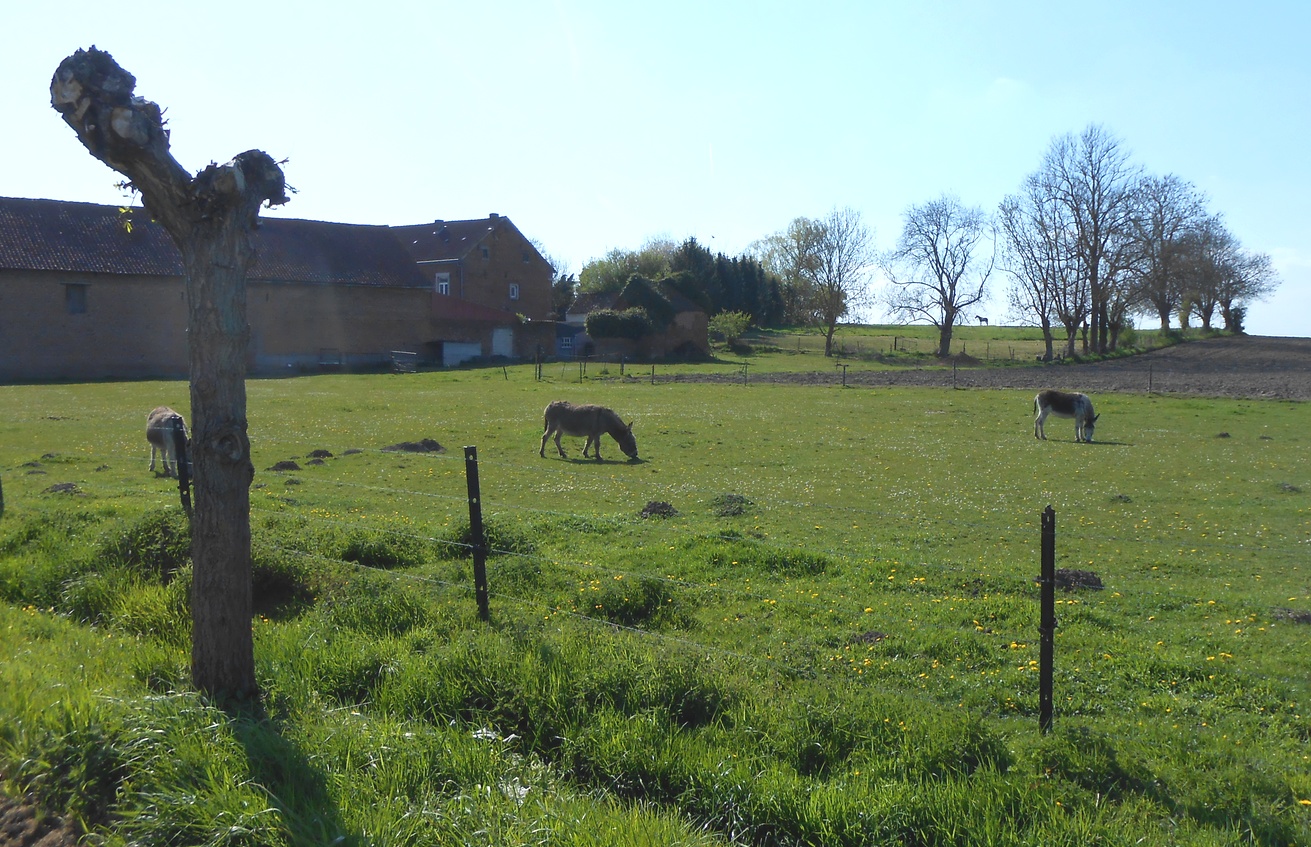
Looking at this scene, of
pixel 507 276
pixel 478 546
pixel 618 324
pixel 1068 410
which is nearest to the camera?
pixel 478 546

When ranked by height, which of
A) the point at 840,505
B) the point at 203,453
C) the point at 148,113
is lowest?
the point at 840,505

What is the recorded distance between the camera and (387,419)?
96.3ft

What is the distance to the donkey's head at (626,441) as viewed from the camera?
73.3 feet

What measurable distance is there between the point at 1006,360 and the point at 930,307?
10.5m

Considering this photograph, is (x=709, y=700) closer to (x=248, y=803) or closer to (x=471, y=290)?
(x=248, y=803)

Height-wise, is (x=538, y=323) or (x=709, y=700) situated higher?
(x=538, y=323)

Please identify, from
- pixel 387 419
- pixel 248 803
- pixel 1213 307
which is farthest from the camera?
pixel 1213 307

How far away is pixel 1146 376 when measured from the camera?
53531mm

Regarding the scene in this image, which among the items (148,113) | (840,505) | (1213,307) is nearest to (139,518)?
(148,113)

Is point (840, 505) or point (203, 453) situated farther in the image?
point (840, 505)

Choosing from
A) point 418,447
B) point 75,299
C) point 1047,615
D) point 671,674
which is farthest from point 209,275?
point 75,299

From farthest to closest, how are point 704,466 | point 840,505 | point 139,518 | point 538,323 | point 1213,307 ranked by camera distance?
point 1213,307
point 538,323
point 704,466
point 840,505
point 139,518

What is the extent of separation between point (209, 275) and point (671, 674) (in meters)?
3.72

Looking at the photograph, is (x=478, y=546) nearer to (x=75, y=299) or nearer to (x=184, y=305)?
(x=184, y=305)
